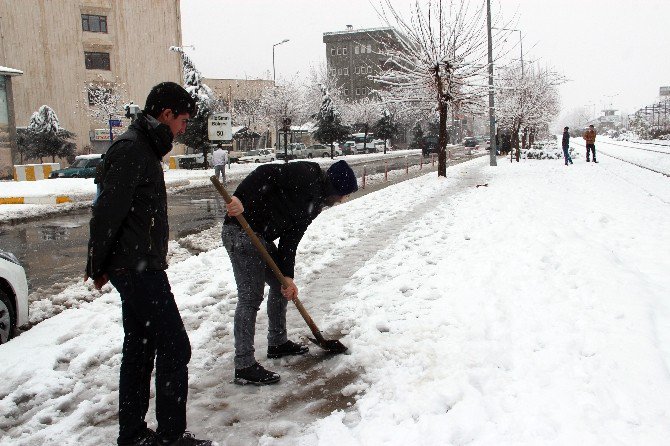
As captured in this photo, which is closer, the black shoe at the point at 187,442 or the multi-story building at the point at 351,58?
the black shoe at the point at 187,442

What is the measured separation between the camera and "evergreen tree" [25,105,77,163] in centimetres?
3331

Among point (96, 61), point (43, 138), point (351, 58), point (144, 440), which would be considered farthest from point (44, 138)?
point (351, 58)

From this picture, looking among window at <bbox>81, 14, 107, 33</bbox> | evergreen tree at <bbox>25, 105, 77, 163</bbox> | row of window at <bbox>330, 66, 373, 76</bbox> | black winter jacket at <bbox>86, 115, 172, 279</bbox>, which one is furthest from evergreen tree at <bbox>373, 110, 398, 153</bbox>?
black winter jacket at <bbox>86, 115, 172, 279</bbox>

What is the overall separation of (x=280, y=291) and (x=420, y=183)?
48.3ft

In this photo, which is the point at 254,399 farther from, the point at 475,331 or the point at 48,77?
the point at 48,77

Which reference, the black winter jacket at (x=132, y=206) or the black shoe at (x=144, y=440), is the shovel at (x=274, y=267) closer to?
the black winter jacket at (x=132, y=206)

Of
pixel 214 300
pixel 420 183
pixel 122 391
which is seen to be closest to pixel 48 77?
pixel 420 183

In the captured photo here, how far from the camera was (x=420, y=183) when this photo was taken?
18.3 meters

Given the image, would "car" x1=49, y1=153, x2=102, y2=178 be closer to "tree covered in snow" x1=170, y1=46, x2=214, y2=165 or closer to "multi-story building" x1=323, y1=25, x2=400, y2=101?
"tree covered in snow" x1=170, y1=46, x2=214, y2=165

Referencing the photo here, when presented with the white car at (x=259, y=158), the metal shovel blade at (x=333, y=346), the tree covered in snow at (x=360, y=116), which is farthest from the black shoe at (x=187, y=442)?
the tree covered in snow at (x=360, y=116)

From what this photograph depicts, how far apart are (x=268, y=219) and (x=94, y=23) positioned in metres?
47.5

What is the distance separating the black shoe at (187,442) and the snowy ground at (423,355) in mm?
176

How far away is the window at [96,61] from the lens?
4378cm

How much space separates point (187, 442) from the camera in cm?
284
